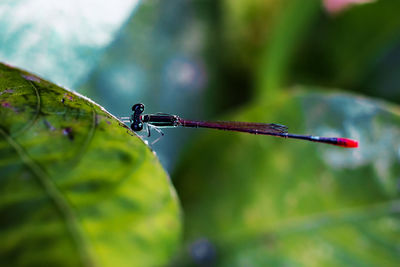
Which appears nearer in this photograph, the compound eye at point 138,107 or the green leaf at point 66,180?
the green leaf at point 66,180

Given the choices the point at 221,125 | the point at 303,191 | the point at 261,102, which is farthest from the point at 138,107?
the point at 303,191

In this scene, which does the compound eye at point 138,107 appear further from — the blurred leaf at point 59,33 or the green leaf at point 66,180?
the green leaf at point 66,180

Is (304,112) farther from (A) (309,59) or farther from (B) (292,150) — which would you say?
(A) (309,59)

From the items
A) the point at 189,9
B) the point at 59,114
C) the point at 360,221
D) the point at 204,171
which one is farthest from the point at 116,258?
the point at 189,9

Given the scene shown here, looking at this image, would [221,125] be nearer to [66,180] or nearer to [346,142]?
[346,142]

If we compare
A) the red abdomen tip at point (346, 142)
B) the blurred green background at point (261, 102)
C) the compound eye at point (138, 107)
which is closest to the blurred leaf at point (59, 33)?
the blurred green background at point (261, 102)

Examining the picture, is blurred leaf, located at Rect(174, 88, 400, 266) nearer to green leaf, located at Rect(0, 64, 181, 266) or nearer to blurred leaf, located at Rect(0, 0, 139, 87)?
green leaf, located at Rect(0, 64, 181, 266)
